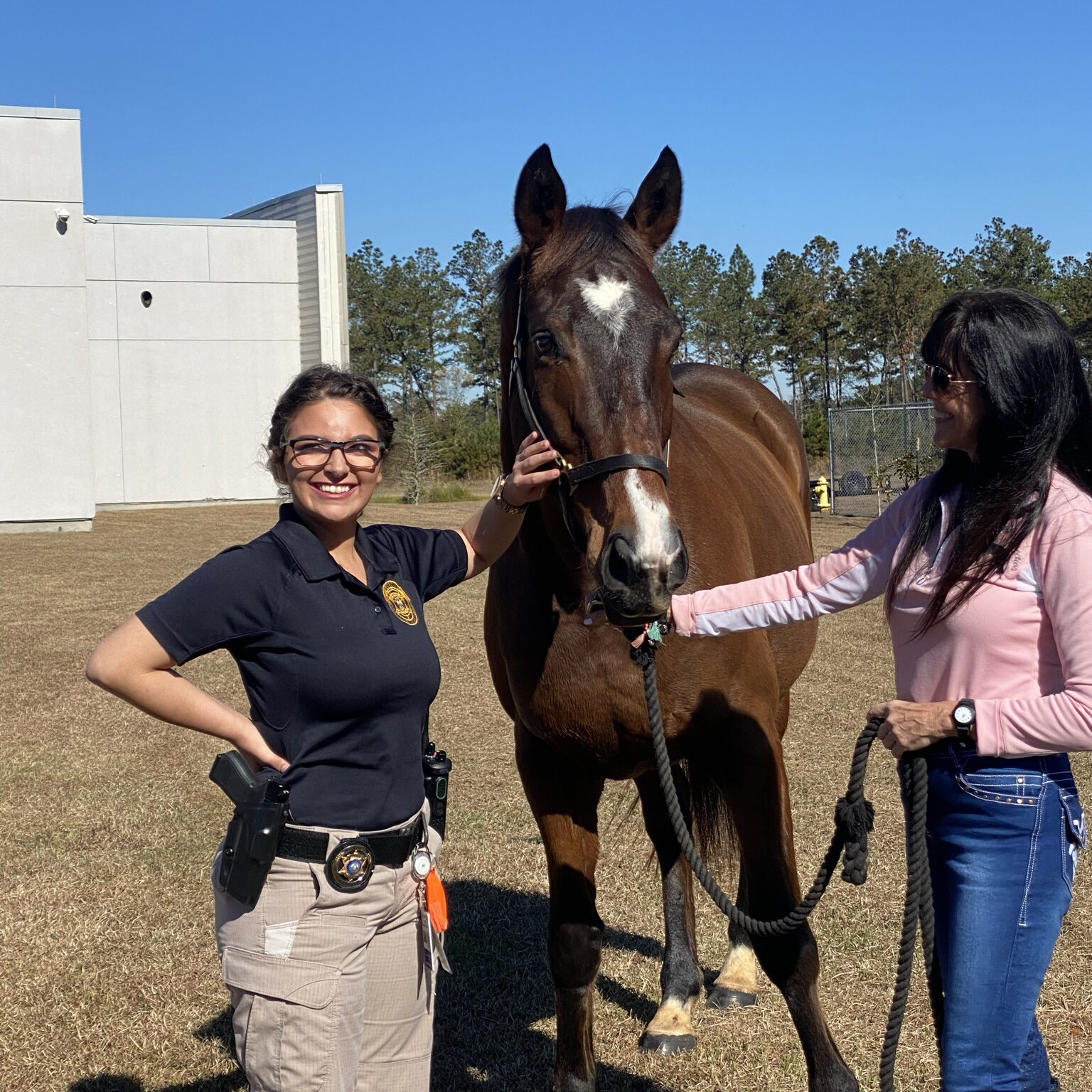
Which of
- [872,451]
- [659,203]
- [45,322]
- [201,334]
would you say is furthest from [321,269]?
[659,203]

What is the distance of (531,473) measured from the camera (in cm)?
254

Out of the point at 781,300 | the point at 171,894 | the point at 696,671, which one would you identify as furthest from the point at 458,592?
the point at 781,300

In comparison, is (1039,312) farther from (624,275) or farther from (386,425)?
(386,425)

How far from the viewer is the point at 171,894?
4.65 metres

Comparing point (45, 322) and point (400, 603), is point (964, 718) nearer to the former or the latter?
point (400, 603)

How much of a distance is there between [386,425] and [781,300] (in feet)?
144

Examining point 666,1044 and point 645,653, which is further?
point 666,1044

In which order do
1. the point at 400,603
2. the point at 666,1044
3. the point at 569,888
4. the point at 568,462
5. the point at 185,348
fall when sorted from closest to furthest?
the point at 400,603
the point at 568,462
the point at 569,888
the point at 666,1044
the point at 185,348

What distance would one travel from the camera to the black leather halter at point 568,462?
2.32m

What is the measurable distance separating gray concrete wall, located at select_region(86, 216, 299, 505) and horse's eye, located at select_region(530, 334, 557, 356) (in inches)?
1097

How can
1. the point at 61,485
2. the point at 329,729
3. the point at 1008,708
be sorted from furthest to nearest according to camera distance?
the point at 61,485, the point at 329,729, the point at 1008,708

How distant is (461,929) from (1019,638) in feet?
9.60

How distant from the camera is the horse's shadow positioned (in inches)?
132

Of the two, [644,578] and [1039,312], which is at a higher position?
[1039,312]
